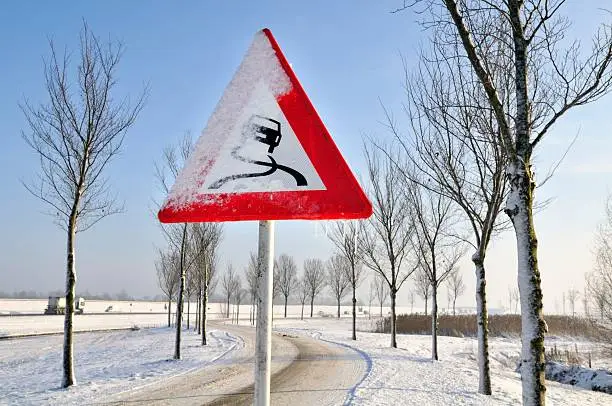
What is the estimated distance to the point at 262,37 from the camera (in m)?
1.84

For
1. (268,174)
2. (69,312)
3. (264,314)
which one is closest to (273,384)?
(69,312)

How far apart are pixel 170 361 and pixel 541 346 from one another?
13.4m

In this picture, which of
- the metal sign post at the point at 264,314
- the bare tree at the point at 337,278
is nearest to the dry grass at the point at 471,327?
the bare tree at the point at 337,278

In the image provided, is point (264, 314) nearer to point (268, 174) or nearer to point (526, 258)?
point (268, 174)

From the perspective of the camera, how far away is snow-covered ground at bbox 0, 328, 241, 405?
8.95m

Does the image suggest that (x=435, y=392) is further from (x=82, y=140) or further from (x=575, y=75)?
(x=82, y=140)

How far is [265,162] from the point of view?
1618mm

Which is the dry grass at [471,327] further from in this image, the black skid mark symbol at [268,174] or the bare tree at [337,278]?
the black skid mark symbol at [268,174]

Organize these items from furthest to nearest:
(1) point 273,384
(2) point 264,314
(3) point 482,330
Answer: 1. (1) point 273,384
2. (3) point 482,330
3. (2) point 264,314

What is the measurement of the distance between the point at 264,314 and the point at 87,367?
15.0 meters

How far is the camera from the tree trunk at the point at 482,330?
937cm

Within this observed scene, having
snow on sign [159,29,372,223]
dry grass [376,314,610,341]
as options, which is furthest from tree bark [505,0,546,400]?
dry grass [376,314,610,341]

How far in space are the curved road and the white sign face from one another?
7.96 m

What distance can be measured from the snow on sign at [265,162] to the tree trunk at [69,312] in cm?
971
